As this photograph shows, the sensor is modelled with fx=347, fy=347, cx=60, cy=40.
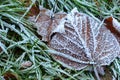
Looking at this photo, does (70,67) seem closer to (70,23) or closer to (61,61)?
(61,61)

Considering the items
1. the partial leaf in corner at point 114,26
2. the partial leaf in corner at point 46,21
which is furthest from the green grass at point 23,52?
the partial leaf in corner at point 114,26

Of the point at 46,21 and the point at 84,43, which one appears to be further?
the point at 46,21

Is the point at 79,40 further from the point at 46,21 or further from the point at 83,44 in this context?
the point at 46,21

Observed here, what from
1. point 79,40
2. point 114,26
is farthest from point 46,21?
point 114,26

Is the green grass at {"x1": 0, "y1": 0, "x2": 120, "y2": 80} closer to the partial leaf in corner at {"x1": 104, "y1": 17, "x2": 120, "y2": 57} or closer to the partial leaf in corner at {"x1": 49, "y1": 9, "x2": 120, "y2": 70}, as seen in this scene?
the partial leaf in corner at {"x1": 49, "y1": 9, "x2": 120, "y2": 70}

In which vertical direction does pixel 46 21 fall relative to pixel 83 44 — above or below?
above
